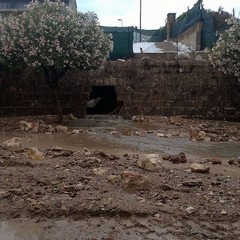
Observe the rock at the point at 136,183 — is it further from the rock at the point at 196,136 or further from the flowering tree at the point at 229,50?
the flowering tree at the point at 229,50

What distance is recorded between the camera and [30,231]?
3.88 meters

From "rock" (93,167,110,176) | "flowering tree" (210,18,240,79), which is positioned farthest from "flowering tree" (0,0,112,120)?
"rock" (93,167,110,176)

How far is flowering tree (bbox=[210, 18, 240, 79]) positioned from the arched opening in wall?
4567mm

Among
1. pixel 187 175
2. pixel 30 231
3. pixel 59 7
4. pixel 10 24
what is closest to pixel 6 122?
pixel 10 24

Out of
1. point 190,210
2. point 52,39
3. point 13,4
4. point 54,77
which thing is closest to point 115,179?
point 190,210

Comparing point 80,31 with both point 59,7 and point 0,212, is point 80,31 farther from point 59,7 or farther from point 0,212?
point 0,212

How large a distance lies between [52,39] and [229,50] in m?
5.78

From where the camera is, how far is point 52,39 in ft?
40.9

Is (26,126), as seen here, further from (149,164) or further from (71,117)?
(149,164)

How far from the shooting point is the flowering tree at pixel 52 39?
41.0 ft

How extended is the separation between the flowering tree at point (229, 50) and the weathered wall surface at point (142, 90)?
1.44m

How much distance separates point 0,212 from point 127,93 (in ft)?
38.2

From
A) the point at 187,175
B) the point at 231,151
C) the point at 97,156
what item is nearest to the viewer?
the point at 187,175

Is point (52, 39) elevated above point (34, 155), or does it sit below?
above
